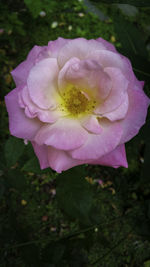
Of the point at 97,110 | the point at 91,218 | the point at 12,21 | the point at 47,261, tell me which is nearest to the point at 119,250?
the point at 91,218

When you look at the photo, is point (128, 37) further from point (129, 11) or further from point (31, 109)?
point (31, 109)

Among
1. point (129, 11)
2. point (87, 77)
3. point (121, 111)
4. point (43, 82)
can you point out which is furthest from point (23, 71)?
point (129, 11)

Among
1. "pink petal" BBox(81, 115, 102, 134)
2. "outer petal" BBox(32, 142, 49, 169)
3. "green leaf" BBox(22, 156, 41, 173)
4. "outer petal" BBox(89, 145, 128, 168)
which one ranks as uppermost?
"pink petal" BBox(81, 115, 102, 134)

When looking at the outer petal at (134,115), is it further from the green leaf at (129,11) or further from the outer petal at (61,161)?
the green leaf at (129,11)

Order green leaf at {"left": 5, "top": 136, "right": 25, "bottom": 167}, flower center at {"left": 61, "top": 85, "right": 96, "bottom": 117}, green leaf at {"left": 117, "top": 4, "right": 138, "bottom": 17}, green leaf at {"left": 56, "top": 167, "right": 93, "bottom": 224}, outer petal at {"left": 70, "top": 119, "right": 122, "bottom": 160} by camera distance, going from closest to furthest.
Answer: outer petal at {"left": 70, "top": 119, "right": 122, "bottom": 160} → flower center at {"left": 61, "top": 85, "right": 96, "bottom": 117} → green leaf at {"left": 56, "top": 167, "right": 93, "bottom": 224} → green leaf at {"left": 5, "top": 136, "right": 25, "bottom": 167} → green leaf at {"left": 117, "top": 4, "right": 138, "bottom": 17}

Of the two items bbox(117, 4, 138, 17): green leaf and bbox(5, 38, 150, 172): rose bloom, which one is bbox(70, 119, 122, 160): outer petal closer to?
bbox(5, 38, 150, 172): rose bloom

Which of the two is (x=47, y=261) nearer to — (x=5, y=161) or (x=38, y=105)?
(x=5, y=161)

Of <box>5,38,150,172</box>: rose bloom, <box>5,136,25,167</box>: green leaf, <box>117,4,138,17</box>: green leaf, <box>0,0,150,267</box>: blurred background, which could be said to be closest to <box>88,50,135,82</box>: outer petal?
<box>5,38,150,172</box>: rose bloom
